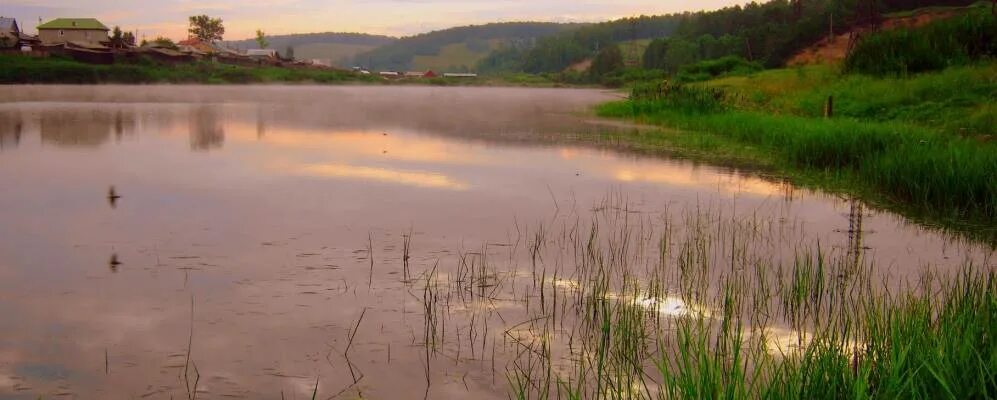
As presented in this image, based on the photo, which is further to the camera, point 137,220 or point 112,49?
point 112,49

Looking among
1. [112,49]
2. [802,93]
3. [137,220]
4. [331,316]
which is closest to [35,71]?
[112,49]

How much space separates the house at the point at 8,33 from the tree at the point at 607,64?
8463cm

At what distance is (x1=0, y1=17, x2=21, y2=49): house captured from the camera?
81688 millimetres

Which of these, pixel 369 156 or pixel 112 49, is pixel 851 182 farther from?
pixel 112 49

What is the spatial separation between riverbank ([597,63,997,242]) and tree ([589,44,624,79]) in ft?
377

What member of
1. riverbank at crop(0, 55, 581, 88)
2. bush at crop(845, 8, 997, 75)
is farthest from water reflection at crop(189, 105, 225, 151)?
riverbank at crop(0, 55, 581, 88)

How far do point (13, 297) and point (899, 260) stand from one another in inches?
310

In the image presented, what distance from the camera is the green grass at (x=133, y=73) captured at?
67.3 meters

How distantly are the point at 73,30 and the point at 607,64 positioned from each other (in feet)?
273

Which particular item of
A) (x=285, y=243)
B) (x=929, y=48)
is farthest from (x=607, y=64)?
(x=285, y=243)

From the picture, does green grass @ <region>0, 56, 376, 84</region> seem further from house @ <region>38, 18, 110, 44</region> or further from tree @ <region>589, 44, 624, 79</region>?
tree @ <region>589, 44, 624, 79</region>

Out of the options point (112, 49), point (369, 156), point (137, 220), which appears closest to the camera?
point (137, 220)

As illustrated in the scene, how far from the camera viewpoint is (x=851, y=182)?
527 inches

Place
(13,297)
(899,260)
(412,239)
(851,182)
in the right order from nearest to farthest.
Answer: (13,297)
(899,260)
(412,239)
(851,182)
